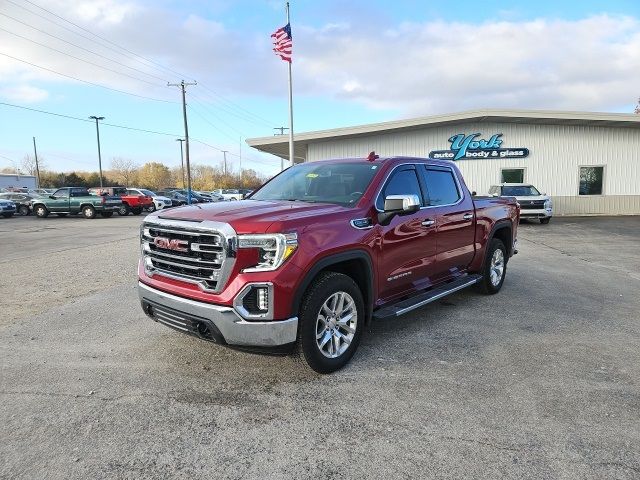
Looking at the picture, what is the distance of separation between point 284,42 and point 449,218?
17120 mm

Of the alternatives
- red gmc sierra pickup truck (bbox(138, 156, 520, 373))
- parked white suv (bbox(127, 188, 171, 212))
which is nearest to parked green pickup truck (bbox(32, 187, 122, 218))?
parked white suv (bbox(127, 188, 171, 212))

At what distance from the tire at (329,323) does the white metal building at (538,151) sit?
1864cm

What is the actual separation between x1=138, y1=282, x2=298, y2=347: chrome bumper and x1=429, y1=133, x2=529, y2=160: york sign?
20060 mm

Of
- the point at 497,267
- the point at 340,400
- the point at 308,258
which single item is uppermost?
the point at 308,258

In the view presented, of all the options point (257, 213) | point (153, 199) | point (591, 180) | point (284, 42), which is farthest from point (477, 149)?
point (153, 199)

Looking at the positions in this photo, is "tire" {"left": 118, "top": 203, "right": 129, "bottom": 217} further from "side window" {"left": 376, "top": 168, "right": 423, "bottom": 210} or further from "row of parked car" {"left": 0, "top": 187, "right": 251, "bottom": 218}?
"side window" {"left": 376, "top": 168, "right": 423, "bottom": 210}

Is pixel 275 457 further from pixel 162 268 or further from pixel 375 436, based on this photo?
pixel 162 268

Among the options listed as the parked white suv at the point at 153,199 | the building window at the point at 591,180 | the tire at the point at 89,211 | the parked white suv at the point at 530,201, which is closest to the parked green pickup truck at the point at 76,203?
the tire at the point at 89,211

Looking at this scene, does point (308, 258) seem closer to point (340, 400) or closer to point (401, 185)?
Answer: point (340, 400)

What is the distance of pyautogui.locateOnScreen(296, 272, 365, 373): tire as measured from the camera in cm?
360

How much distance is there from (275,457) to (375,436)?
26.6 inches

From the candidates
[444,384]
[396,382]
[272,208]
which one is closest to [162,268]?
[272,208]

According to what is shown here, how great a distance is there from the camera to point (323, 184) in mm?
4820

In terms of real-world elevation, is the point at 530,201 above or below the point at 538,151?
below
